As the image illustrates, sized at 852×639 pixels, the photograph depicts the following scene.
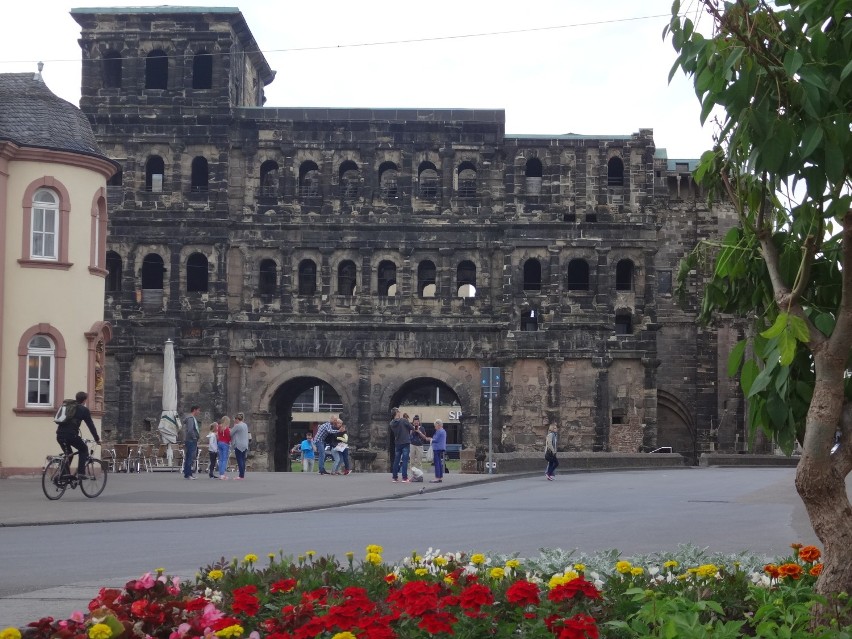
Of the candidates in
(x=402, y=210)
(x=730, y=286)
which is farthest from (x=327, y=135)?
(x=730, y=286)

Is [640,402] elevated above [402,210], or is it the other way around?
[402,210]

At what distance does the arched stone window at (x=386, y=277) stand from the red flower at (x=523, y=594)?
46514 mm

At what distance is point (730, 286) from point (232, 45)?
4762 cm

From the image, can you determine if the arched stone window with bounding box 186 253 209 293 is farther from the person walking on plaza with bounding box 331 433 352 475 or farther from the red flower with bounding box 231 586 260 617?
the red flower with bounding box 231 586 260 617

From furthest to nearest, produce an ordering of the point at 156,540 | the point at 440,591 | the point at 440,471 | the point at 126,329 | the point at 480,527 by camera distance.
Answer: the point at 126,329, the point at 440,471, the point at 480,527, the point at 156,540, the point at 440,591

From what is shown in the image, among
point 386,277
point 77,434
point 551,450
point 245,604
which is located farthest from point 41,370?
point 245,604

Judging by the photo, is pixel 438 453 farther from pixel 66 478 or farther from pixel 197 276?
pixel 197 276

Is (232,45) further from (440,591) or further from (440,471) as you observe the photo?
(440,591)

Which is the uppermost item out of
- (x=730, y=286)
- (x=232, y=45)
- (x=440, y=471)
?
(x=232, y=45)

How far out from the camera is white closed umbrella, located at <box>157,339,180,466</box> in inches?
1641

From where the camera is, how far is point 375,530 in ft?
59.3

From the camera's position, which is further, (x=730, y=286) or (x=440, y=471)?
(x=440, y=471)

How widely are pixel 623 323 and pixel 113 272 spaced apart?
19.6m

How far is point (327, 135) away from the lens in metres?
53.9
